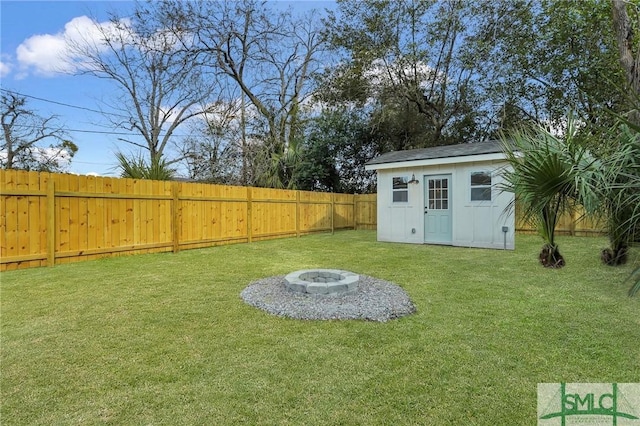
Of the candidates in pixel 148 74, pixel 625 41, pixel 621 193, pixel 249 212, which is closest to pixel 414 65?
pixel 625 41

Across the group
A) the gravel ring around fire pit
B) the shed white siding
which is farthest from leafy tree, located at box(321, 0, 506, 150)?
the gravel ring around fire pit

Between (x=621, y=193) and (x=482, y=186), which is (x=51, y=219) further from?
(x=482, y=186)

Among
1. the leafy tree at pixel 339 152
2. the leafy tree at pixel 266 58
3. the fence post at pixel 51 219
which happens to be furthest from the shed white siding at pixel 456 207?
the fence post at pixel 51 219

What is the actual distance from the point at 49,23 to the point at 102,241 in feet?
30.1

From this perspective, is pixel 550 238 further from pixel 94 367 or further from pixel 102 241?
pixel 102 241

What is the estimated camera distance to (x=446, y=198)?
8586mm

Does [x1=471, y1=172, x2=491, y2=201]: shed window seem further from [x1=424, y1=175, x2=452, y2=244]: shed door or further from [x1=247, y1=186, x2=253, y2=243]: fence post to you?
[x1=247, y1=186, x2=253, y2=243]: fence post

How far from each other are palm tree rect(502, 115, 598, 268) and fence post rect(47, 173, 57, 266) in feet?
24.1

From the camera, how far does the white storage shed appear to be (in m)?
7.77

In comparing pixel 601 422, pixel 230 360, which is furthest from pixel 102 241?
pixel 601 422

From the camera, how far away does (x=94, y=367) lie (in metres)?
2.19

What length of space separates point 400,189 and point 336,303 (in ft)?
21.4

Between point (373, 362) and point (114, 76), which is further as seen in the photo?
point (114, 76)

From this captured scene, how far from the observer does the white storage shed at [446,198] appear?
7766 mm
